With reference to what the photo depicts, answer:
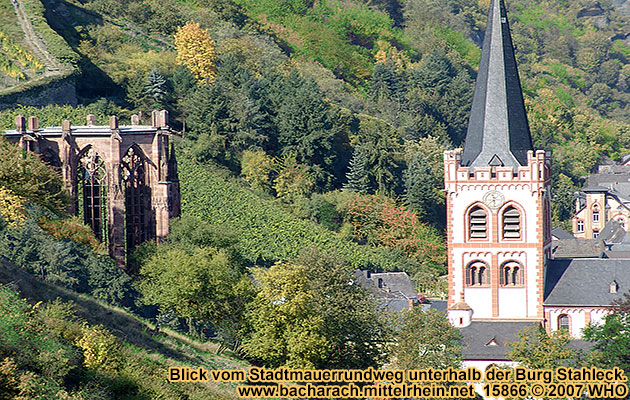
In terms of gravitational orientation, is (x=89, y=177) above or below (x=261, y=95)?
below

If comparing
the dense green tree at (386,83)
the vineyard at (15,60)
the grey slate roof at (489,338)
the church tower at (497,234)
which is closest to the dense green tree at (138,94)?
the vineyard at (15,60)

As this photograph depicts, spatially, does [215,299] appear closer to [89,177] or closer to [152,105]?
[89,177]

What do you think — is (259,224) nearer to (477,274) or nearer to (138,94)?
(138,94)

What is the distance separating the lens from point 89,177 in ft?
202

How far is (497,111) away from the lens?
222 feet

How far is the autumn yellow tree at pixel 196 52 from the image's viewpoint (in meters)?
117

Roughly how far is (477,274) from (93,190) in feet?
70.3

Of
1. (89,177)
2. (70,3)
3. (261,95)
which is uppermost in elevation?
(70,3)

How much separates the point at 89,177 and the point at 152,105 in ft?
144

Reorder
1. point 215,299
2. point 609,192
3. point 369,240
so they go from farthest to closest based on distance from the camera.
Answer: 1. point 609,192
2. point 369,240
3. point 215,299

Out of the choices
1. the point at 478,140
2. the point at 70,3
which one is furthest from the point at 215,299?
the point at 70,3

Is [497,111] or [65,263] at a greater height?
[497,111]

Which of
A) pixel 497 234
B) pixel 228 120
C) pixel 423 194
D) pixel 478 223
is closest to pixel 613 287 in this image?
pixel 497 234

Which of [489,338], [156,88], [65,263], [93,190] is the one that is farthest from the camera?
[156,88]
